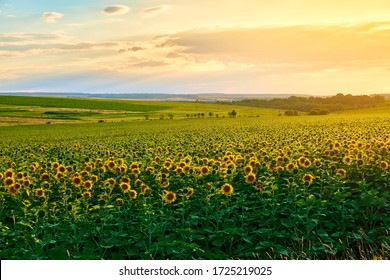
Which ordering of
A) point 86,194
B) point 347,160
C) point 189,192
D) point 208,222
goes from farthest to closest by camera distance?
point 347,160, point 86,194, point 189,192, point 208,222

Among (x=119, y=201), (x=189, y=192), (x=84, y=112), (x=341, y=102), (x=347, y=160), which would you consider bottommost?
(x=84, y=112)

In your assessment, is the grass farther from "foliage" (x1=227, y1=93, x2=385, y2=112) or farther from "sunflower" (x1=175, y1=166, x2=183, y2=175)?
"sunflower" (x1=175, y1=166, x2=183, y2=175)

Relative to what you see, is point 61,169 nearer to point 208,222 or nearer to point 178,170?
point 178,170

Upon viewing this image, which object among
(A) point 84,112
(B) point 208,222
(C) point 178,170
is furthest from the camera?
(A) point 84,112

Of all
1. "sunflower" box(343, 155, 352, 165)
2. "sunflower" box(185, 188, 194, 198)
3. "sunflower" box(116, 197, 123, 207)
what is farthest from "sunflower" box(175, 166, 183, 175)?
"sunflower" box(343, 155, 352, 165)

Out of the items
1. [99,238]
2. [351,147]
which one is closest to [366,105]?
[351,147]

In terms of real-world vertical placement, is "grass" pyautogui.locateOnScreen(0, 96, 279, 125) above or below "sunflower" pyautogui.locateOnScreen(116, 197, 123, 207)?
below

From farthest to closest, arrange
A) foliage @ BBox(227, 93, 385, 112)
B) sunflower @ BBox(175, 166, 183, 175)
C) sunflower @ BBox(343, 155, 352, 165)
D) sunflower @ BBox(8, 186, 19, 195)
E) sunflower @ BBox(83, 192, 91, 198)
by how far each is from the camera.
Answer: foliage @ BBox(227, 93, 385, 112), sunflower @ BBox(343, 155, 352, 165), sunflower @ BBox(175, 166, 183, 175), sunflower @ BBox(8, 186, 19, 195), sunflower @ BBox(83, 192, 91, 198)

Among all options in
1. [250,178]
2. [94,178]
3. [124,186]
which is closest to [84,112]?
[94,178]

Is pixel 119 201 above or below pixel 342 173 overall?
below

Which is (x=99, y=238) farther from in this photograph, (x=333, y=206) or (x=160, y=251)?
(x=333, y=206)

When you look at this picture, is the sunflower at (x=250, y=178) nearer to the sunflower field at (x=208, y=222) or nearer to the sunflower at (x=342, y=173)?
the sunflower field at (x=208, y=222)

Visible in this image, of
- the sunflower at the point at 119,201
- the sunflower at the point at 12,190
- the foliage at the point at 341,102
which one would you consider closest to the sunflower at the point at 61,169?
the sunflower at the point at 12,190
